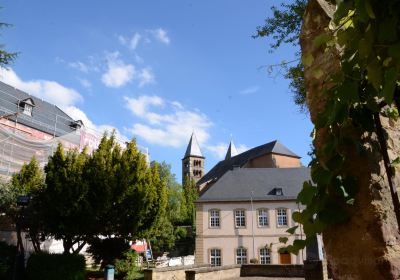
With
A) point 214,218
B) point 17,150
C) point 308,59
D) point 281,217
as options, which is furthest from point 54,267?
point 281,217

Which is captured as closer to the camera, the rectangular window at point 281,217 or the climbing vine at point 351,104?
the climbing vine at point 351,104

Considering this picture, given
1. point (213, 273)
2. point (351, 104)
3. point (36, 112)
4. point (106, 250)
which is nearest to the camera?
point (351, 104)

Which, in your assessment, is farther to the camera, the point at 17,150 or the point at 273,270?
the point at 17,150

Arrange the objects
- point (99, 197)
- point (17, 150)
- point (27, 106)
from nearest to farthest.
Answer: point (99, 197)
point (17, 150)
point (27, 106)

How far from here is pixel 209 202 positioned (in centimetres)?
3509

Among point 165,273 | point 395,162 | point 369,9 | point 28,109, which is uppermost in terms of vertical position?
point 28,109

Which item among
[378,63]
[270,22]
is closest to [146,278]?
[270,22]

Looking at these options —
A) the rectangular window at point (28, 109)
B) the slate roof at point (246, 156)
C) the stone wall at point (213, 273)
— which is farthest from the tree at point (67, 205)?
the slate roof at point (246, 156)

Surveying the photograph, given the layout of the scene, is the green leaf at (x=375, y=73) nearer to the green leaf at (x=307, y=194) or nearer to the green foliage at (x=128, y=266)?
the green leaf at (x=307, y=194)

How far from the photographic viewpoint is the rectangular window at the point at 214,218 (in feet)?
114

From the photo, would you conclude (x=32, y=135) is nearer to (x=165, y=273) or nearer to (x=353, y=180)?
(x=165, y=273)

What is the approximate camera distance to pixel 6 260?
15.0 m

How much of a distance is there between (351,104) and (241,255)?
3425 centimetres

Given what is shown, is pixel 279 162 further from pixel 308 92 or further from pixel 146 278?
pixel 308 92
